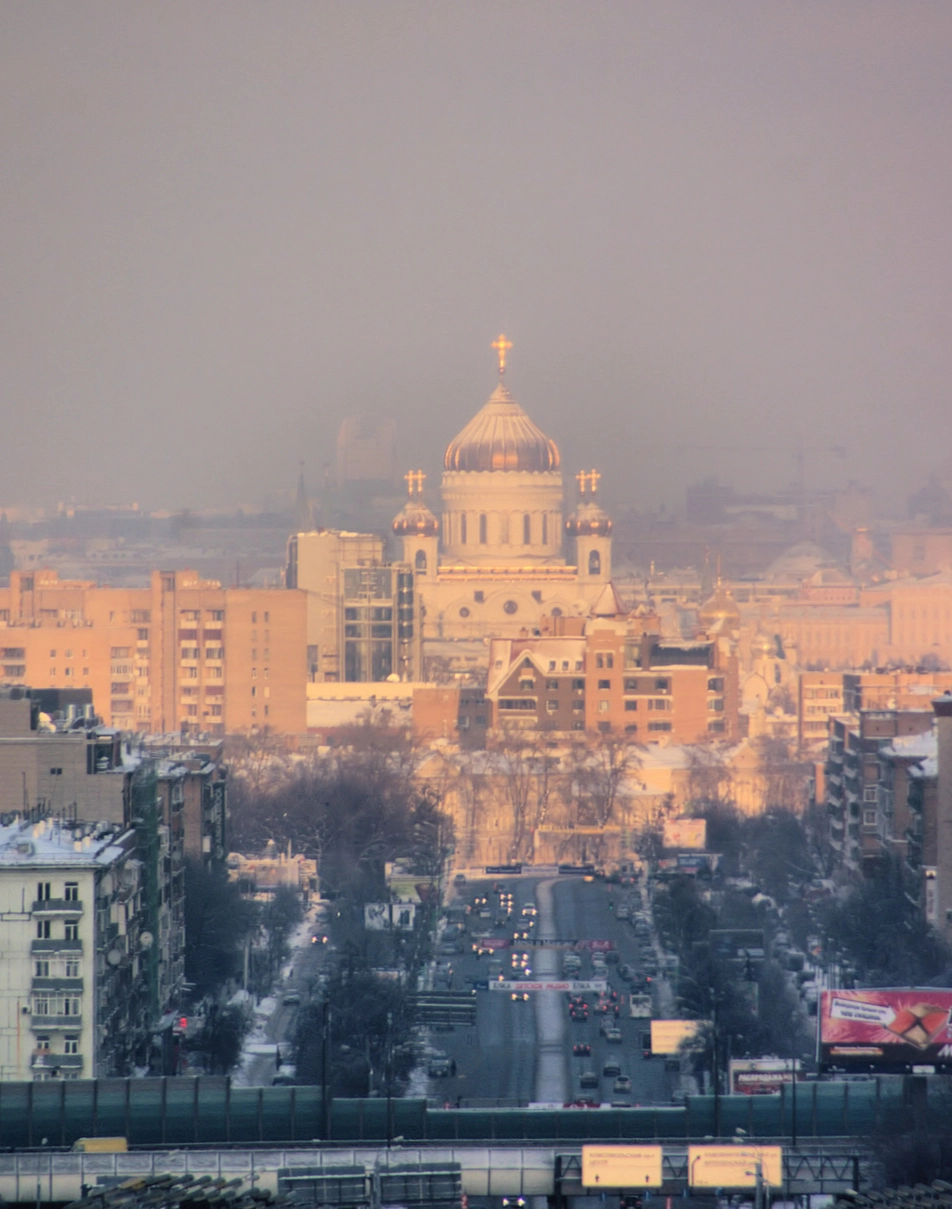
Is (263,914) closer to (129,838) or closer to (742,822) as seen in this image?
(129,838)

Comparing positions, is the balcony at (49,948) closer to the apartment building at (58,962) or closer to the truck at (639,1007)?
the apartment building at (58,962)

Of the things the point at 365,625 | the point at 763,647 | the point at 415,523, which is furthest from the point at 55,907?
the point at 415,523

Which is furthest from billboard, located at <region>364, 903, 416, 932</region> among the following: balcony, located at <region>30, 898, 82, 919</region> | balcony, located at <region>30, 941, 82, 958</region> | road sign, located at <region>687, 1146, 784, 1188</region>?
road sign, located at <region>687, 1146, 784, 1188</region>

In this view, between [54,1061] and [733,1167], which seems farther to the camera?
[54,1061]

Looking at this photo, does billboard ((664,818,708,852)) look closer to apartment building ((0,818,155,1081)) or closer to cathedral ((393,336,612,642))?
apartment building ((0,818,155,1081))

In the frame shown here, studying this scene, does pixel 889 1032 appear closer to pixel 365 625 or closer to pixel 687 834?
pixel 687 834

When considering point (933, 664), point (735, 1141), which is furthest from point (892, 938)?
point (933, 664)
